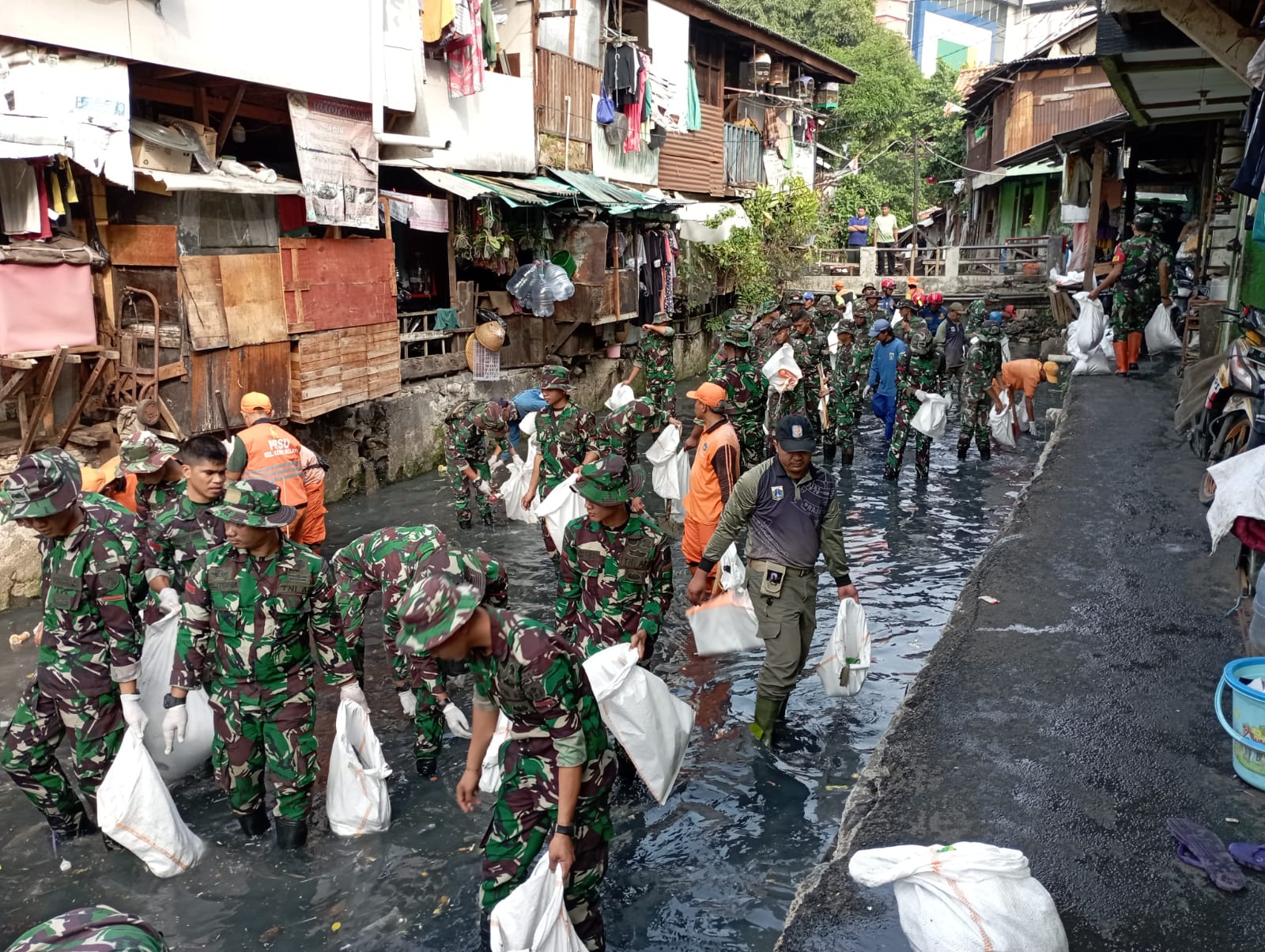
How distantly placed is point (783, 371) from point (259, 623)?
750 cm

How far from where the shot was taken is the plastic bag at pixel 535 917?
3.18 meters

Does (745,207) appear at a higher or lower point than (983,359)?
higher

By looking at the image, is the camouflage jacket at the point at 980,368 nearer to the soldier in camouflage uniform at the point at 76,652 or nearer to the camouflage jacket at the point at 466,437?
the camouflage jacket at the point at 466,437

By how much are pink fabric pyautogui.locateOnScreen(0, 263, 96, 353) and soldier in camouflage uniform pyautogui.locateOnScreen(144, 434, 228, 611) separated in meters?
3.90

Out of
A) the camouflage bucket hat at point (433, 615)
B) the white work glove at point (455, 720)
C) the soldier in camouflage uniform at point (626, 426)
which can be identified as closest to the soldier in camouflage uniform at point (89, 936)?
the camouflage bucket hat at point (433, 615)

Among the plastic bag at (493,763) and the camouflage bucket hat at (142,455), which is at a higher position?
the camouflage bucket hat at (142,455)

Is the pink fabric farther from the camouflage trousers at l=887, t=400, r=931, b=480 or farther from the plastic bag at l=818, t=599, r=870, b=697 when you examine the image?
the camouflage trousers at l=887, t=400, r=931, b=480

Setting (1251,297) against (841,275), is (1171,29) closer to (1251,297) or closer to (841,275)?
(1251,297)

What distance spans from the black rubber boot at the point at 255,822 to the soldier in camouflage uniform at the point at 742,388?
20.2 feet

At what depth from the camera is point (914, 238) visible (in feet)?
93.1

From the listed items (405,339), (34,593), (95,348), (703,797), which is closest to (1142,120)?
(405,339)

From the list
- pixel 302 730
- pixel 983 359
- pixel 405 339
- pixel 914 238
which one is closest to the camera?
pixel 302 730

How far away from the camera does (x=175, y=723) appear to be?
491 cm

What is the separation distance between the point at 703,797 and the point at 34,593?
259 inches
